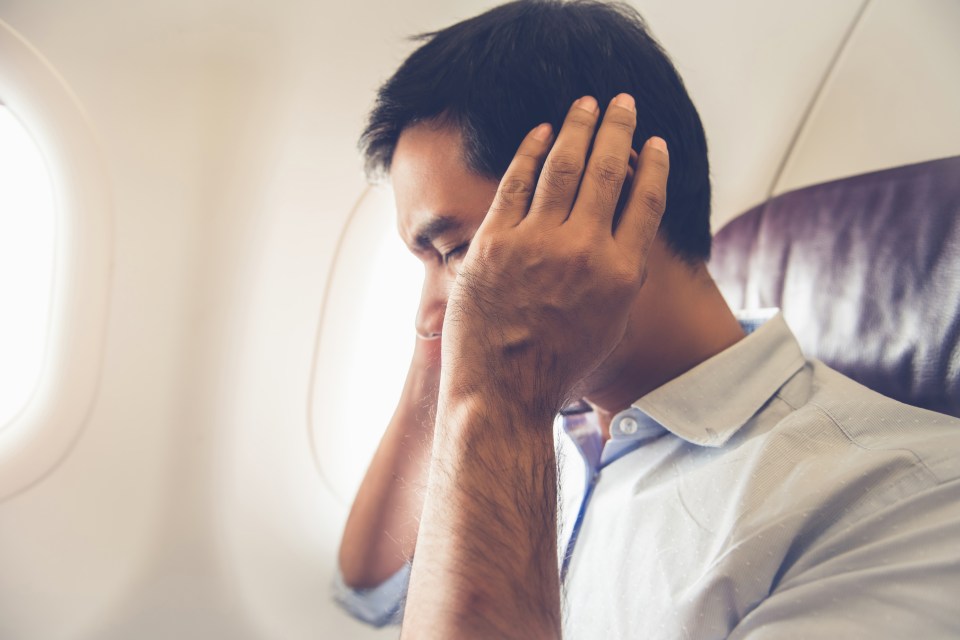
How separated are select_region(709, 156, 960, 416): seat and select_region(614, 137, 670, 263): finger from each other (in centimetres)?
42

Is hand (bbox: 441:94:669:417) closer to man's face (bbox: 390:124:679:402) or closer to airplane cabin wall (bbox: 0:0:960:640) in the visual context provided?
man's face (bbox: 390:124:679:402)

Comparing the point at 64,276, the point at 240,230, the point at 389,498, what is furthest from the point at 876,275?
the point at 64,276

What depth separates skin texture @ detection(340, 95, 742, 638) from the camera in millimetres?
600

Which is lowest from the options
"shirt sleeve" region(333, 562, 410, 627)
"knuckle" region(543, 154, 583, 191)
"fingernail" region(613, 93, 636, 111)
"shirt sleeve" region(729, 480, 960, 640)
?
"shirt sleeve" region(333, 562, 410, 627)

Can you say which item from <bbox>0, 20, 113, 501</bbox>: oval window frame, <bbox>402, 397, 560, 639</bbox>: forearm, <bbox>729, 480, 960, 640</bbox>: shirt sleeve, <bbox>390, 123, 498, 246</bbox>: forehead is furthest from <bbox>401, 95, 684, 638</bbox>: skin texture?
<bbox>0, 20, 113, 501</bbox>: oval window frame

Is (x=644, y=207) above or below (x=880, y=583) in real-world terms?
above

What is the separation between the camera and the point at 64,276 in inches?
49.0

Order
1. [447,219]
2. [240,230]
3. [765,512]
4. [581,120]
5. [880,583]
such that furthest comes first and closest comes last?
1. [240,230]
2. [447,219]
3. [581,120]
4. [765,512]
5. [880,583]

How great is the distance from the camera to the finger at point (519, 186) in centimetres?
77

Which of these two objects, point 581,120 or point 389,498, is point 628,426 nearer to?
point 581,120

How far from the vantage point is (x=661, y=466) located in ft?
2.92

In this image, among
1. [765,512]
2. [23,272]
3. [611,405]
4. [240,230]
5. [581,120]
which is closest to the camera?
[765,512]

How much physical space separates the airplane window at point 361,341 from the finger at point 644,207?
80cm

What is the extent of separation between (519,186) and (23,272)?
1014mm
